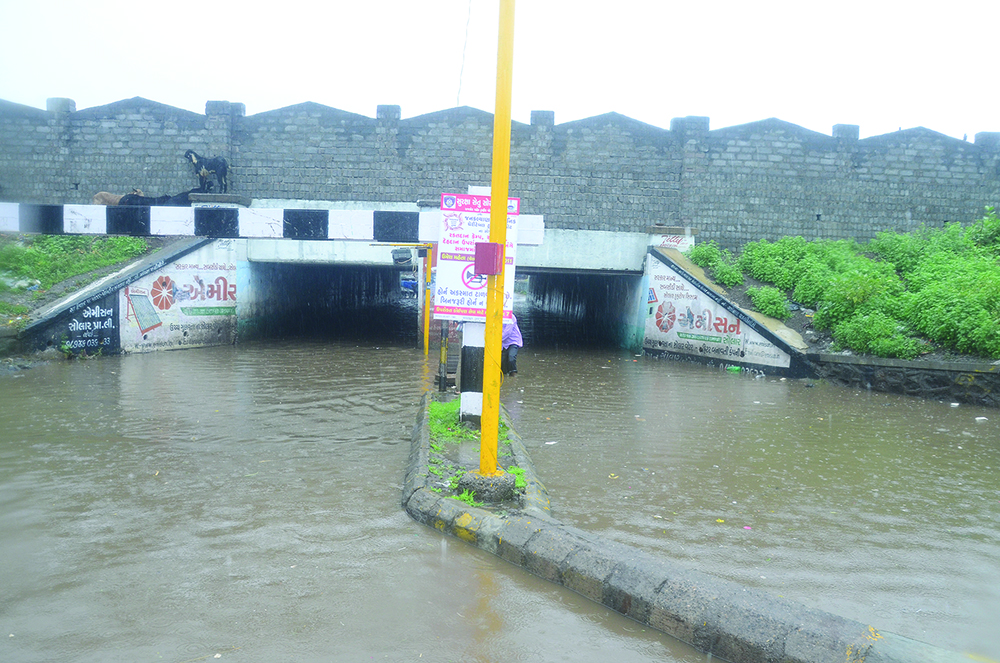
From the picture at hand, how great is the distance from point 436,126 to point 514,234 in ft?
42.2

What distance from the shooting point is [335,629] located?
379 centimetres

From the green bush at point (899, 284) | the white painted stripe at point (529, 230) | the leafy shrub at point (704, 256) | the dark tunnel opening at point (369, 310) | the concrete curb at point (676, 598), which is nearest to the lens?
the concrete curb at point (676, 598)

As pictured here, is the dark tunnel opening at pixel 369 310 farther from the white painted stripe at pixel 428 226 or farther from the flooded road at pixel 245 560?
the flooded road at pixel 245 560

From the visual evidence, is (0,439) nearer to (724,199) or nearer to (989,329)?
(989,329)

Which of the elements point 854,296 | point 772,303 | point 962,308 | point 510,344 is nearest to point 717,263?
point 772,303

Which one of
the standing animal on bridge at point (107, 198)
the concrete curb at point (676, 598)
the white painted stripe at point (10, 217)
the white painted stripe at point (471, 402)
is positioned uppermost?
the standing animal on bridge at point (107, 198)

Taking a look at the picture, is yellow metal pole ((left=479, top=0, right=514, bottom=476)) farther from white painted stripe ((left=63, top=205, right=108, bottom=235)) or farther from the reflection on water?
white painted stripe ((left=63, top=205, right=108, bottom=235))

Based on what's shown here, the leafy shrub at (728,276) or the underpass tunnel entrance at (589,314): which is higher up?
the leafy shrub at (728,276)

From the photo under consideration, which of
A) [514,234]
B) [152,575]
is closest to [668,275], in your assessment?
[514,234]

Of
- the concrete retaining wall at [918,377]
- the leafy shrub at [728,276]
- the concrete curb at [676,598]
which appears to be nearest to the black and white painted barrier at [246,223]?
the concrete curb at [676,598]

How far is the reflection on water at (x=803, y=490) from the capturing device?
452cm

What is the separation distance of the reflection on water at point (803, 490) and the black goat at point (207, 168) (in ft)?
37.5

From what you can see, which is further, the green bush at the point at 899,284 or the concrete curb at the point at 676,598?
the green bush at the point at 899,284

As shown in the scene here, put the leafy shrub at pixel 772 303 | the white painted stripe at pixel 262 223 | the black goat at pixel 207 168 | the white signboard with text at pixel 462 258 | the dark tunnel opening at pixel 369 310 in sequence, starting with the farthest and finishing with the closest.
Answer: the dark tunnel opening at pixel 369 310 → the black goat at pixel 207 168 → the leafy shrub at pixel 772 303 → the white painted stripe at pixel 262 223 → the white signboard with text at pixel 462 258
